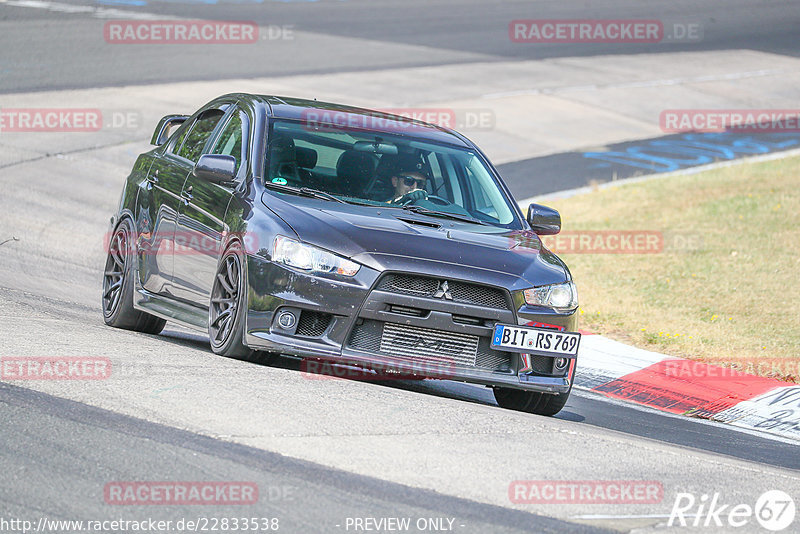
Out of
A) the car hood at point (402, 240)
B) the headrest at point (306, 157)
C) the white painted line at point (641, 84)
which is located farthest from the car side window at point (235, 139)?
the white painted line at point (641, 84)

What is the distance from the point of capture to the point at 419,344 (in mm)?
7355

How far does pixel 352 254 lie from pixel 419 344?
0.65 metres

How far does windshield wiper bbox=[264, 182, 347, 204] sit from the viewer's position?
26.3 ft

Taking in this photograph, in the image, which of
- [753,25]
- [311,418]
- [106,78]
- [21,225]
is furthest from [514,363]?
[753,25]

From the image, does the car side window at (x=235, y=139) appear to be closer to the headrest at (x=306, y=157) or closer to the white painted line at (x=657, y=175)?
the headrest at (x=306, y=157)

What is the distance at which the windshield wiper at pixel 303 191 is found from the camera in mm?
8016

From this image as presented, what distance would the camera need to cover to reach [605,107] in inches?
1037

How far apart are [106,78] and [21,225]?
30.1 feet

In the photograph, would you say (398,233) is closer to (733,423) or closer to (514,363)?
(514,363)

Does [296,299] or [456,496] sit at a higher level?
[296,299]

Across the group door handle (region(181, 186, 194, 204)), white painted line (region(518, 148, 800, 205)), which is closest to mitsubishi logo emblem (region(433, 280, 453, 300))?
door handle (region(181, 186, 194, 204))

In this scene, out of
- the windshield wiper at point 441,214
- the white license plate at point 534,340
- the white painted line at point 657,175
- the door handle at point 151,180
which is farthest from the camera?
the white painted line at point 657,175

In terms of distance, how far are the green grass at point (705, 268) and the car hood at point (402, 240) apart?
361cm

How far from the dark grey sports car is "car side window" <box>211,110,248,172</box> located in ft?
Result: 0.08
